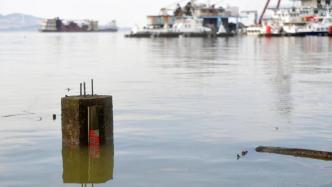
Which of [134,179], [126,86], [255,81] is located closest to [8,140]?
[134,179]

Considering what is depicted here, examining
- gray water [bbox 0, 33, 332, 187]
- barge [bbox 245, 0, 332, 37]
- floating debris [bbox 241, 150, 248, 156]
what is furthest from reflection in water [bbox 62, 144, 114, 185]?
barge [bbox 245, 0, 332, 37]

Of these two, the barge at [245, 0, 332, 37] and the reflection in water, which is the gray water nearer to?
the reflection in water

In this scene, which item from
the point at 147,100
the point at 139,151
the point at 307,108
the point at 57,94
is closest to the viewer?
the point at 139,151

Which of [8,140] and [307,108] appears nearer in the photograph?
[8,140]

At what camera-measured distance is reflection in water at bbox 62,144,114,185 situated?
37.0 feet

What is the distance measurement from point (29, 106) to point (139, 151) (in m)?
7.99

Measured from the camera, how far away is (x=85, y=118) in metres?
12.2

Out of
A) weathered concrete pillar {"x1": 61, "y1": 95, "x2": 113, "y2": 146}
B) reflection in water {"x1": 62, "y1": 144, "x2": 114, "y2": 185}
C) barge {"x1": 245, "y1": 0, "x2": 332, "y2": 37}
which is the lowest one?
reflection in water {"x1": 62, "y1": 144, "x2": 114, "y2": 185}

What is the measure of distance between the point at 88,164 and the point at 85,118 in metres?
0.82

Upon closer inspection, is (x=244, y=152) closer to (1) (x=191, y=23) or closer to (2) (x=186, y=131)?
(2) (x=186, y=131)

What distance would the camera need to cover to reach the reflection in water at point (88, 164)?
37.0 feet

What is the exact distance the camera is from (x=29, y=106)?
2028 centimetres

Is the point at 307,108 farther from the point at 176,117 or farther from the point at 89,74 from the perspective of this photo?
the point at 89,74

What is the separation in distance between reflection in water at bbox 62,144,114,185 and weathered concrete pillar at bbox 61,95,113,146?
0.50 feet
